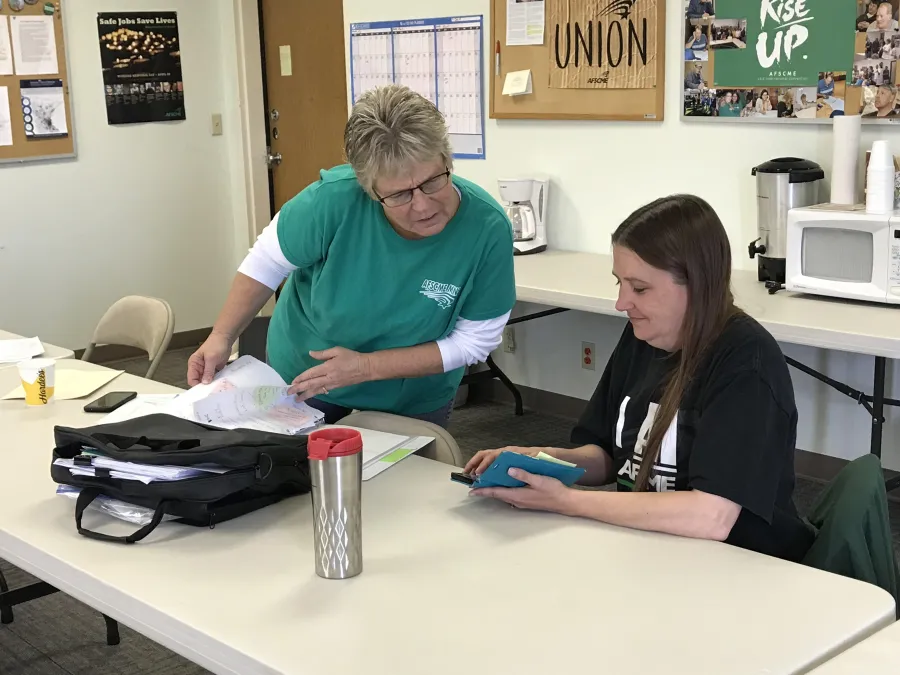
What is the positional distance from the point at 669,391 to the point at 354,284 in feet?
2.50

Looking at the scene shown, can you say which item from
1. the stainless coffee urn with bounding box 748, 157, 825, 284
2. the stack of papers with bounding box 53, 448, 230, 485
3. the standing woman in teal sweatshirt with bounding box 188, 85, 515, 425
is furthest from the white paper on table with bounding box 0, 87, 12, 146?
the stack of papers with bounding box 53, 448, 230, 485

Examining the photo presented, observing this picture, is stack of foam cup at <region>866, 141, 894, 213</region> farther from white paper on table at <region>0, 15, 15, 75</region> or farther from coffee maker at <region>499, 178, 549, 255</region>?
white paper on table at <region>0, 15, 15, 75</region>

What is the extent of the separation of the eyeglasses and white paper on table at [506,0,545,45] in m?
2.28

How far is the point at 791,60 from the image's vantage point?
3.37 metres

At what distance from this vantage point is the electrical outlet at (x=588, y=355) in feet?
14.2

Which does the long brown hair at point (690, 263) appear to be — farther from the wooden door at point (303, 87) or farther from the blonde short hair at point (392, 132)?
the wooden door at point (303, 87)

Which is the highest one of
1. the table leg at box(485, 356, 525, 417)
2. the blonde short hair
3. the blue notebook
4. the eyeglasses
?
the blonde short hair

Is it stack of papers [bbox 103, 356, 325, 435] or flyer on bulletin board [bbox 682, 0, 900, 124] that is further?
flyer on bulletin board [bbox 682, 0, 900, 124]

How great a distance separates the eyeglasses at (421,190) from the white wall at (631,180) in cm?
187

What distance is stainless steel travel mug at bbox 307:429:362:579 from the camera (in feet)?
4.44

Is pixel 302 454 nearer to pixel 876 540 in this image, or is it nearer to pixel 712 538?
pixel 712 538

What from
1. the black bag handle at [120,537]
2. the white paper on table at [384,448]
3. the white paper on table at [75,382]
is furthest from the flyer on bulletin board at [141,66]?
the black bag handle at [120,537]

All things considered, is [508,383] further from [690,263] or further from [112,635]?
[690,263]

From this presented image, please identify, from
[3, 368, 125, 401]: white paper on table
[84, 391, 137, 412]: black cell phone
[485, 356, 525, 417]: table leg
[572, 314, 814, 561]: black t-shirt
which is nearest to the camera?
[572, 314, 814, 561]: black t-shirt
